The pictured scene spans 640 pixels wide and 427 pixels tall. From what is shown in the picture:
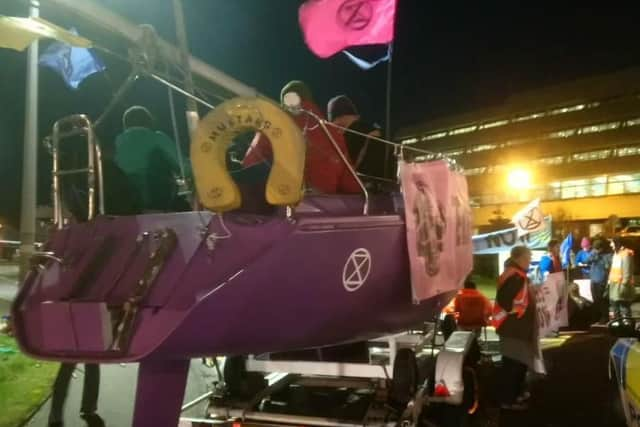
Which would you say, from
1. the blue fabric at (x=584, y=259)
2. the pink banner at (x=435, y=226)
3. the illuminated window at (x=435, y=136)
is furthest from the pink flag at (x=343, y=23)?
the illuminated window at (x=435, y=136)

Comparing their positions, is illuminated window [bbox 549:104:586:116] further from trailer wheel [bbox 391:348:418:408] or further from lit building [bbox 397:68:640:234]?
trailer wheel [bbox 391:348:418:408]

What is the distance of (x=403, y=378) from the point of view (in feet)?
13.8

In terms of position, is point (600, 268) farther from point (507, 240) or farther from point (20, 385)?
point (20, 385)

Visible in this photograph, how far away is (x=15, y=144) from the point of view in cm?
2927

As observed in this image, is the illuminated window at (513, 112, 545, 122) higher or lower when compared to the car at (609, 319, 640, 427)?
higher

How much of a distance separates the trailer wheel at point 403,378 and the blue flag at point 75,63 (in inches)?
212

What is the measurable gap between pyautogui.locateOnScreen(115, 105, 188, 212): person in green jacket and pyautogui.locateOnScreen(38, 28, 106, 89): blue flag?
143 inches

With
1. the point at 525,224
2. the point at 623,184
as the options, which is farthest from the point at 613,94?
the point at 525,224

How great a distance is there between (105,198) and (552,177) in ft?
147

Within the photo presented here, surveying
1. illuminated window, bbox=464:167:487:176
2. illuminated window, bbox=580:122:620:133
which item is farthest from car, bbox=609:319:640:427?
illuminated window, bbox=464:167:487:176

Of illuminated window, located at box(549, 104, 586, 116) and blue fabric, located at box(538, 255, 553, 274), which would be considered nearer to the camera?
blue fabric, located at box(538, 255, 553, 274)

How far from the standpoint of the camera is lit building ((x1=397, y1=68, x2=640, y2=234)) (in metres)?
41.1

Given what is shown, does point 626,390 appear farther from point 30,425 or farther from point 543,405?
point 30,425

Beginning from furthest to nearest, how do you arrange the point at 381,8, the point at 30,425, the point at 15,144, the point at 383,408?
the point at 15,144, the point at 30,425, the point at 381,8, the point at 383,408
